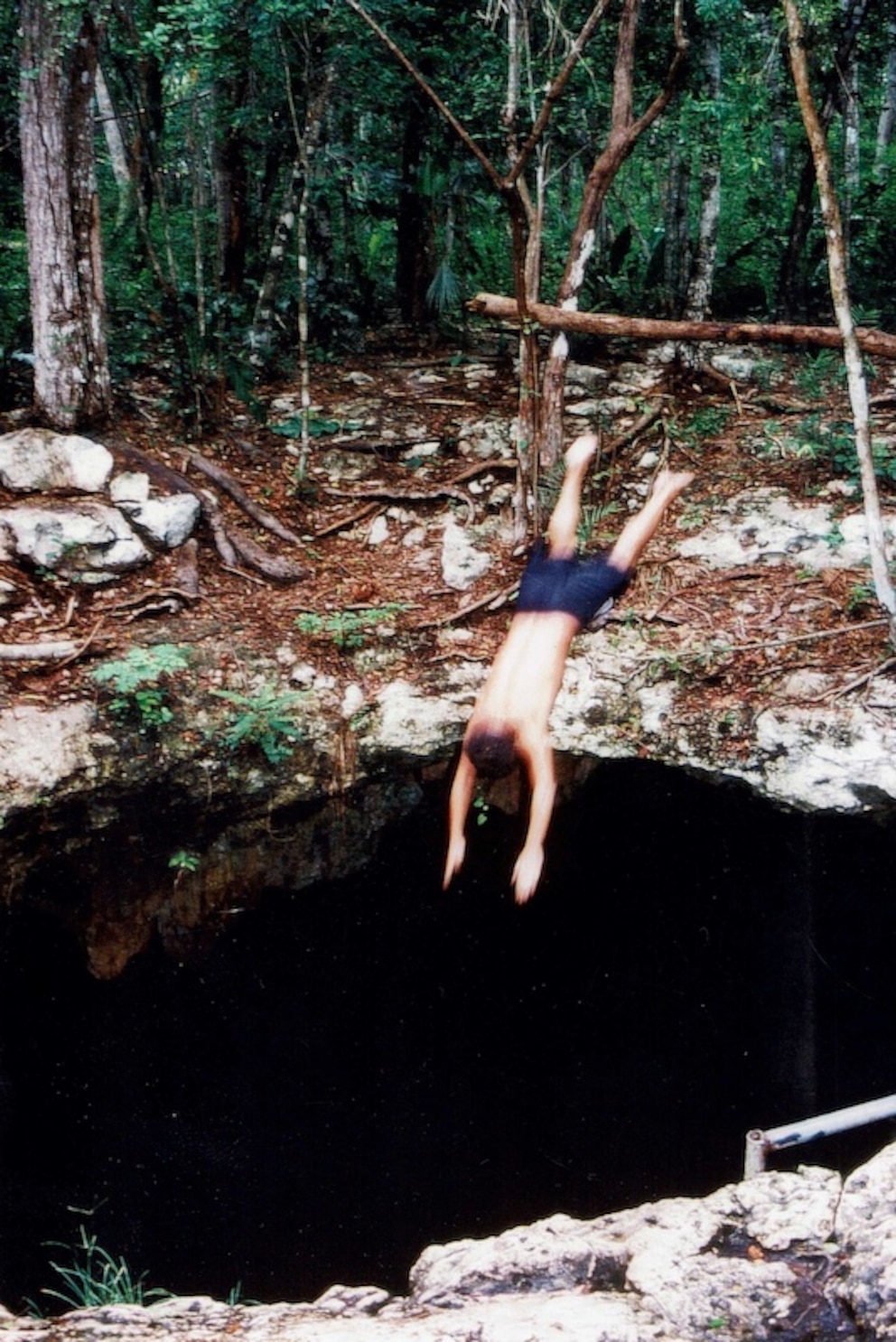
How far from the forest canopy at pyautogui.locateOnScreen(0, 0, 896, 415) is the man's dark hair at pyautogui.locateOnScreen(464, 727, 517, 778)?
3.00 metres

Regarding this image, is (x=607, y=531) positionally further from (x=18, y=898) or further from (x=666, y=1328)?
(x=666, y=1328)

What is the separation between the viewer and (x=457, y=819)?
15.0ft

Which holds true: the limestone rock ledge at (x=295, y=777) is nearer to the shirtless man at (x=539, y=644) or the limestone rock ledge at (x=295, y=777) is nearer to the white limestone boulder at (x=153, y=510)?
the shirtless man at (x=539, y=644)

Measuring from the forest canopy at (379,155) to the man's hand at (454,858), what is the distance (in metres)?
3.09

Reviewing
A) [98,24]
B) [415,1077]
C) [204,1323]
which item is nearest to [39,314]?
[98,24]

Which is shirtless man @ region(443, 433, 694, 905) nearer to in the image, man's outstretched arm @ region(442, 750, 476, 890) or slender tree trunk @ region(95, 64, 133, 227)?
man's outstretched arm @ region(442, 750, 476, 890)

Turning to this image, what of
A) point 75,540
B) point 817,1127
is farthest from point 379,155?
point 817,1127

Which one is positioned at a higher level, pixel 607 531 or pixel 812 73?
pixel 812 73

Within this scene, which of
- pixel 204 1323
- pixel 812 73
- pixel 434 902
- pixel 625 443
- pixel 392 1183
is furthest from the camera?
pixel 812 73

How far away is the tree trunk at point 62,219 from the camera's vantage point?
5258mm

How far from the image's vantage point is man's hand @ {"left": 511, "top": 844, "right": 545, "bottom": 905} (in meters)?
4.43

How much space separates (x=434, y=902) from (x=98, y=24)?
4.83 meters

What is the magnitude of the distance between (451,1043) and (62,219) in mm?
4715

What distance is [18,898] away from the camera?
4.43 meters
